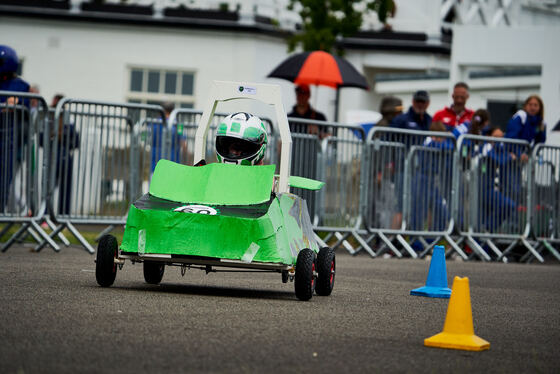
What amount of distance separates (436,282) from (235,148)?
2.04 metres

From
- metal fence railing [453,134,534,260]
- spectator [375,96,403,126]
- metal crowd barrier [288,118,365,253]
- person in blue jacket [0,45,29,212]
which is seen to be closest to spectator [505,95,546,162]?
metal fence railing [453,134,534,260]

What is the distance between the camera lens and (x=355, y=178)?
15.3 metres

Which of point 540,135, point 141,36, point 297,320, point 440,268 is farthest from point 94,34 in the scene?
point 297,320

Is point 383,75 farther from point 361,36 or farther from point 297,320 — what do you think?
point 297,320

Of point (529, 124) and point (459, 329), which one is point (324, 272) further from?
point (529, 124)

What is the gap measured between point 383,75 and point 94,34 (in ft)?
30.0

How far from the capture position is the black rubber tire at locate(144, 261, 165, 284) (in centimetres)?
897

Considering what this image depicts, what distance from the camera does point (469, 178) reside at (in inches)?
615

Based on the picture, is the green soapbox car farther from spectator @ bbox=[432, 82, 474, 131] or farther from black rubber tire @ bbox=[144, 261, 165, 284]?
spectator @ bbox=[432, 82, 474, 131]

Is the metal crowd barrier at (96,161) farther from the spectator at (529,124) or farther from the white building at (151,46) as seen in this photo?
the white building at (151,46)

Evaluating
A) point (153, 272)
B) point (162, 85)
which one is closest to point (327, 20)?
point (162, 85)

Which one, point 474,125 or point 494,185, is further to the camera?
point 474,125

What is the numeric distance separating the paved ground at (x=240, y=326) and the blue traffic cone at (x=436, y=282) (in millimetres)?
233

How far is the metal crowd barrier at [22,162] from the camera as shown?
12.2 metres
